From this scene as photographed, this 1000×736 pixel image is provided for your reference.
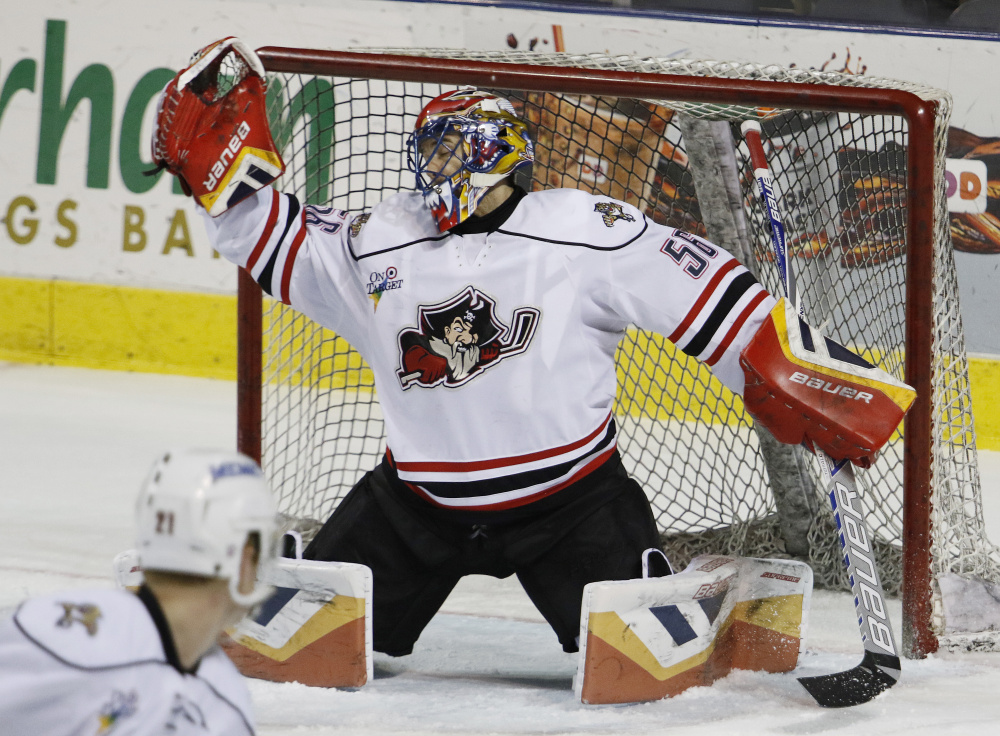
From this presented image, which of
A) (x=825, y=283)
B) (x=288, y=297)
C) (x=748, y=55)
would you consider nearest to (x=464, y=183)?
(x=288, y=297)

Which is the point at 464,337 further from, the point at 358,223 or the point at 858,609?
the point at 858,609

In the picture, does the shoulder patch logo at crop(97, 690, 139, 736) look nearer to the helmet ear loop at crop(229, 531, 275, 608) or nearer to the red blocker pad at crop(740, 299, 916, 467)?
the helmet ear loop at crop(229, 531, 275, 608)

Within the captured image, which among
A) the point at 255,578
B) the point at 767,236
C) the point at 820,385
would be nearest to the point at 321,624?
the point at 820,385

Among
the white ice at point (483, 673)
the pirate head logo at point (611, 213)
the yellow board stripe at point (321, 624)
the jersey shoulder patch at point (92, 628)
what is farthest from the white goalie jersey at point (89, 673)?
the pirate head logo at point (611, 213)

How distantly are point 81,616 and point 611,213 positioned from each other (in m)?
1.29

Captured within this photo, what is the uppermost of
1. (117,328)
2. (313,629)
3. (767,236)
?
(767,236)

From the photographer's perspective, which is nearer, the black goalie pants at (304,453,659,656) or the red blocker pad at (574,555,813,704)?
the red blocker pad at (574,555,813,704)

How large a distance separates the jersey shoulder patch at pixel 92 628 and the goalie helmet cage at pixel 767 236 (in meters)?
1.46

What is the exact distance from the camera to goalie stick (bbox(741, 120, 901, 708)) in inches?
82.5

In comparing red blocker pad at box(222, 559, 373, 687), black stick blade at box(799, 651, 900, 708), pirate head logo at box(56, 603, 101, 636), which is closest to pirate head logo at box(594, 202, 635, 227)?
red blocker pad at box(222, 559, 373, 687)

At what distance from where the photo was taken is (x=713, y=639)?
85.4 inches

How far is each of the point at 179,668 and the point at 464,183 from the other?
117cm

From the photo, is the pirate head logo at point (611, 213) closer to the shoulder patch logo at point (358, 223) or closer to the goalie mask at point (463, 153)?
the goalie mask at point (463, 153)

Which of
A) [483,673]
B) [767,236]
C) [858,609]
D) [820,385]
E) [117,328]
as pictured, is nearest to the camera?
[820,385]
